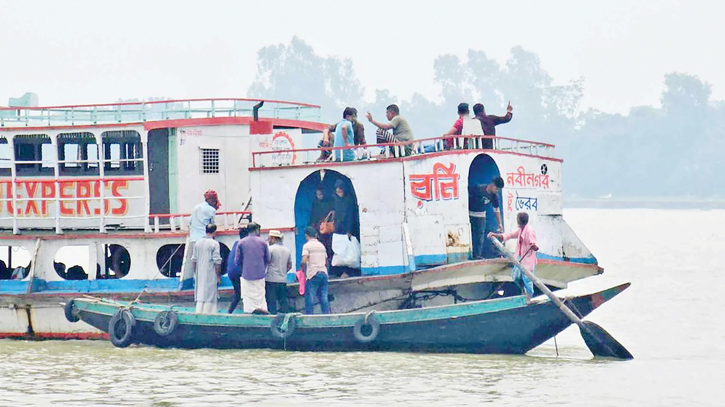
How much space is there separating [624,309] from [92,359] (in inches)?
554

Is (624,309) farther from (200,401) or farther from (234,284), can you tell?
(200,401)

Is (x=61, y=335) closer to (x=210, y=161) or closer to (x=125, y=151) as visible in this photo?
(x=125, y=151)

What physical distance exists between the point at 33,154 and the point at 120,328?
4.30m

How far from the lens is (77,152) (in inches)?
907

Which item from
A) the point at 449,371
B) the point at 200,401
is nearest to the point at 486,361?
the point at 449,371

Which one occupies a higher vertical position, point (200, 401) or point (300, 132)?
point (300, 132)

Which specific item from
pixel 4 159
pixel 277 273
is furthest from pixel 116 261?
pixel 277 273

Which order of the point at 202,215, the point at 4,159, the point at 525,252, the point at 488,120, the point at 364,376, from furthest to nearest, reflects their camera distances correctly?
the point at 4,159
the point at 488,120
the point at 202,215
the point at 525,252
the point at 364,376

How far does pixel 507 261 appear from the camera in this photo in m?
19.8

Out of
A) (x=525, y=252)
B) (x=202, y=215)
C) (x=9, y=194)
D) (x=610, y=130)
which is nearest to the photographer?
(x=525, y=252)

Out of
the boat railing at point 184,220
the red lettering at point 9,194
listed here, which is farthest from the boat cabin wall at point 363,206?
the red lettering at point 9,194

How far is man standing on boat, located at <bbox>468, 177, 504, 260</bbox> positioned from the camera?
2056 centimetres

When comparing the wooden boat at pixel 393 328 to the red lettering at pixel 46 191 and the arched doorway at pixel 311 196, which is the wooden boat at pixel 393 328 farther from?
the red lettering at pixel 46 191

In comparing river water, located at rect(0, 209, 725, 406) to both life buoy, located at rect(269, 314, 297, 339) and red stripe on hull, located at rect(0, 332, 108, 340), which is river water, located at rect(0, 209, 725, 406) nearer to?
red stripe on hull, located at rect(0, 332, 108, 340)
